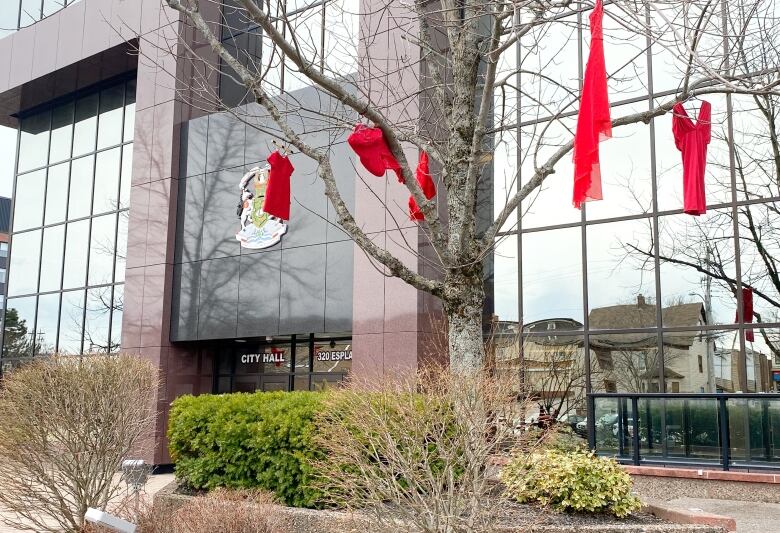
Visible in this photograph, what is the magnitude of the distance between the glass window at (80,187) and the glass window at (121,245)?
1791mm

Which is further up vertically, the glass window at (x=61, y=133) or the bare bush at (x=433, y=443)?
the glass window at (x=61, y=133)

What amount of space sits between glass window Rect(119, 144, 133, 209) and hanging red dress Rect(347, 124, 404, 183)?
44.4 ft

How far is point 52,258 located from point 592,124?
2009 cm

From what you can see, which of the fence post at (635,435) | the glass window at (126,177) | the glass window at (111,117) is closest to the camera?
the fence post at (635,435)

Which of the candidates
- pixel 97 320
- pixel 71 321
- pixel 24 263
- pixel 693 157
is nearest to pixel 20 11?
pixel 24 263

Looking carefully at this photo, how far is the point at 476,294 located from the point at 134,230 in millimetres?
14230

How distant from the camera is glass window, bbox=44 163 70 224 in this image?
918 inches

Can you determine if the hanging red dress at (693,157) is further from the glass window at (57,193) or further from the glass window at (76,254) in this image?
the glass window at (57,193)

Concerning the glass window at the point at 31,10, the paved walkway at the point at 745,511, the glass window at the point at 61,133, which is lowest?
the paved walkway at the point at 745,511

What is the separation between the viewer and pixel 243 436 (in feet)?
32.0

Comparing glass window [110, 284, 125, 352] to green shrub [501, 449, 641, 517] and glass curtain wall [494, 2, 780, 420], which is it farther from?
green shrub [501, 449, 641, 517]

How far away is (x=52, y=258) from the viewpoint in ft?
76.4

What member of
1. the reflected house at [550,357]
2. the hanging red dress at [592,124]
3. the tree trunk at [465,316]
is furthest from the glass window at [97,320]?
the hanging red dress at [592,124]

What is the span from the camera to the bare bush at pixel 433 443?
244 inches
